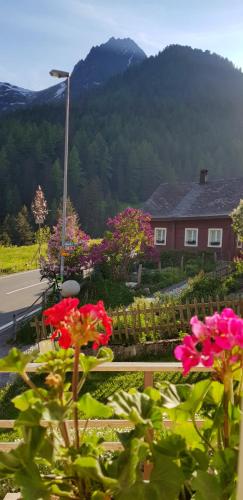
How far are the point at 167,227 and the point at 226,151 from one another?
58267 millimetres

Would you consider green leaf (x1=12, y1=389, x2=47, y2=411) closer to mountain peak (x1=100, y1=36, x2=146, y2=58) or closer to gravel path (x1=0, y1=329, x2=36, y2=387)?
gravel path (x1=0, y1=329, x2=36, y2=387)

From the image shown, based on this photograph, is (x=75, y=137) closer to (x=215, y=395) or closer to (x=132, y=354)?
(x=132, y=354)

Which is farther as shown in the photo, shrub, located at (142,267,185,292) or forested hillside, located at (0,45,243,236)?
forested hillside, located at (0,45,243,236)

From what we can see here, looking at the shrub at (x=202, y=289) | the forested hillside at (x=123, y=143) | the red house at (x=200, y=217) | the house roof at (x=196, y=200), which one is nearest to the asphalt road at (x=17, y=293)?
the shrub at (x=202, y=289)

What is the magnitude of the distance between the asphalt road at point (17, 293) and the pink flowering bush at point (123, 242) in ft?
9.78

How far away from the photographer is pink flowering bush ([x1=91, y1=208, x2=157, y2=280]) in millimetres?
14695

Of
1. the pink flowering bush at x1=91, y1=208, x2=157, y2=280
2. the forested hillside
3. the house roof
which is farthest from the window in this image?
the forested hillside

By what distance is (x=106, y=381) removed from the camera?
653 centimetres

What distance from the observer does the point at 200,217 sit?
72.1ft

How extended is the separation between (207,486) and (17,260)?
28820 mm

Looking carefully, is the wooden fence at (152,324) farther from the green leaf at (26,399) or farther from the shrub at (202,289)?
the green leaf at (26,399)

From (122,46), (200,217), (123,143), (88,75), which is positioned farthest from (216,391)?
(122,46)

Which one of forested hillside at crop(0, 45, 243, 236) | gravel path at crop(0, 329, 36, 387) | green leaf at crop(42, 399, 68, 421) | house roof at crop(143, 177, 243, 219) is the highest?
A: forested hillside at crop(0, 45, 243, 236)

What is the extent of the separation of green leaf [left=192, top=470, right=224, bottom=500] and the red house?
1960cm
